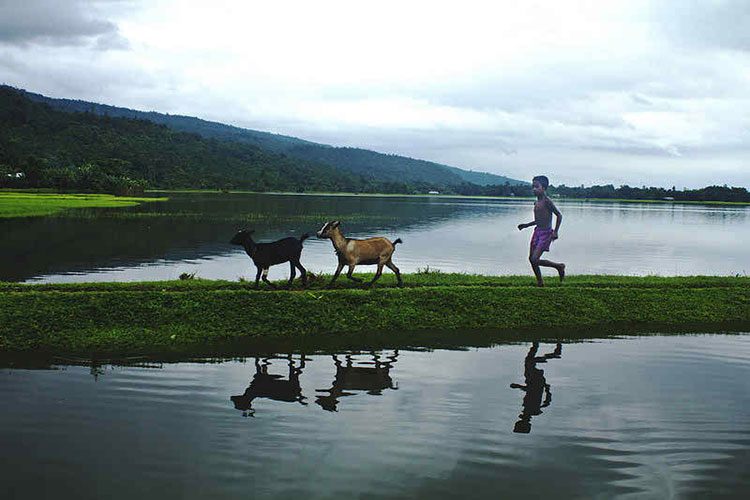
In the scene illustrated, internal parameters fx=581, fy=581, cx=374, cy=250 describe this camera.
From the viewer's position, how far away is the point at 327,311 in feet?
43.0

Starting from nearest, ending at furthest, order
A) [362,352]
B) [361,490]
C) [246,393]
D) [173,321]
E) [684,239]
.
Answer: [361,490], [246,393], [362,352], [173,321], [684,239]

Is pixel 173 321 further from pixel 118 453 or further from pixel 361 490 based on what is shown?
pixel 361 490

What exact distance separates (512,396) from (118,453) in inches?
219

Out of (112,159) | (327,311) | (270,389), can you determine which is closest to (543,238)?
(327,311)

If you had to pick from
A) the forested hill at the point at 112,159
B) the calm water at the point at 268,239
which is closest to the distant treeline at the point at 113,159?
the forested hill at the point at 112,159

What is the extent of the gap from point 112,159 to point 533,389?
413ft

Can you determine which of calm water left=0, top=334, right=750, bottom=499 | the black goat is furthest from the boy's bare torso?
the black goat

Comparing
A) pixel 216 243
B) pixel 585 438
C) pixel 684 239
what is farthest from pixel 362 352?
pixel 684 239

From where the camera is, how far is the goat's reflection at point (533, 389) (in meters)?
7.99

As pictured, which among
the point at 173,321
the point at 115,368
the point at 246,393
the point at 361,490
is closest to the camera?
the point at 361,490

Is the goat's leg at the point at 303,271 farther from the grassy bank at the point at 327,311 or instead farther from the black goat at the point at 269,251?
the grassy bank at the point at 327,311

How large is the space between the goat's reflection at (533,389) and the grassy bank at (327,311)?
197 cm

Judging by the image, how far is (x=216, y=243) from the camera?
32.7m

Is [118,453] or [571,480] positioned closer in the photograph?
[571,480]
